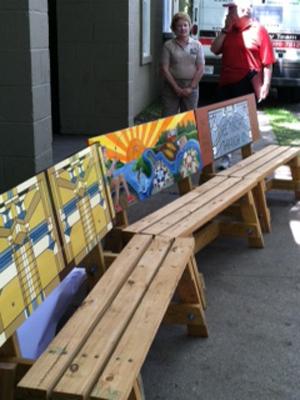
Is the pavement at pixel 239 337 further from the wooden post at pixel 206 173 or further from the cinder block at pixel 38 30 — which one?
the cinder block at pixel 38 30

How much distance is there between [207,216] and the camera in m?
4.30

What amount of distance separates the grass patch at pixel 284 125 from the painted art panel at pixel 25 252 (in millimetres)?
6743

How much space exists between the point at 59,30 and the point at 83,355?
678cm

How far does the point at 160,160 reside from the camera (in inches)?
189

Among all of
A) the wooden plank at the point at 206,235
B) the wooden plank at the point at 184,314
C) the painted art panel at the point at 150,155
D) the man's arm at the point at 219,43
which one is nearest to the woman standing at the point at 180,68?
the man's arm at the point at 219,43

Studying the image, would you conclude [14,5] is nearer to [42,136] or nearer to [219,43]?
[42,136]

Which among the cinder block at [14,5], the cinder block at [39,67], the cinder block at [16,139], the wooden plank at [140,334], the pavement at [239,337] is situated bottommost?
the pavement at [239,337]

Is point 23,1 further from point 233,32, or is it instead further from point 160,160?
point 233,32

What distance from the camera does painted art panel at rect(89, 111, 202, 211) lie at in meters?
4.14

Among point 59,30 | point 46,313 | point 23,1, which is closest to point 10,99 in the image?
point 23,1

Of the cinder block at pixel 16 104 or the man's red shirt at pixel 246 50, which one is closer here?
the cinder block at pixel 16 104

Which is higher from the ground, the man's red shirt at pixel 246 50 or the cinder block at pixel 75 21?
the cinder block at pixel 75 21

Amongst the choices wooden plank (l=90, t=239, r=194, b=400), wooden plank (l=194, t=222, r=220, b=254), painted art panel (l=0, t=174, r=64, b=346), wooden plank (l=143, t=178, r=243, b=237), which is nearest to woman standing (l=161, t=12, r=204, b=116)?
wooden plank (l=143, t=178, r=243, b=237)

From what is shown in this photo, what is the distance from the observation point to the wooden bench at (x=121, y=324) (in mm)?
2293
